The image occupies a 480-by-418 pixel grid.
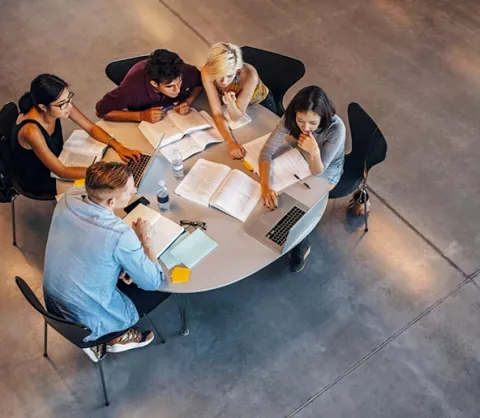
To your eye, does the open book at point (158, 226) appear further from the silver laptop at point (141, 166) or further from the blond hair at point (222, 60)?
the blond hair at point (222, 60)

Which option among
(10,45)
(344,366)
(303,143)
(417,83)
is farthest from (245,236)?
(10,45)

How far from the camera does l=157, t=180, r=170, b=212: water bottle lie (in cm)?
295

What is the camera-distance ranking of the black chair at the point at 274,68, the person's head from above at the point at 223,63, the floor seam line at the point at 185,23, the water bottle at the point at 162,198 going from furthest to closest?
the floor seam line at the point at 185,23 < the black chair at the point at 274,68 < the person's head from above at the point at 223,63 < the water bottle at the point at 162,198

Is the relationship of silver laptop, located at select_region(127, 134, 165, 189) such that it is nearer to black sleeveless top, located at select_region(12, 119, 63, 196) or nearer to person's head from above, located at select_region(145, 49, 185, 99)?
person's head from above, located at select_region(145, 49, 185, 99)

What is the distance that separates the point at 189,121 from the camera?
342 centimetres

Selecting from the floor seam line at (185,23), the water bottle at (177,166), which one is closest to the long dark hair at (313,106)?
the water bottle at (177,166)

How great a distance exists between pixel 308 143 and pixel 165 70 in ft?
3.23

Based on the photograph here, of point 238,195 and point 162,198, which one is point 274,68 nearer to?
point 238,195

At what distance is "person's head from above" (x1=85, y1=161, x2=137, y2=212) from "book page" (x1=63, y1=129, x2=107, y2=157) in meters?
0.76

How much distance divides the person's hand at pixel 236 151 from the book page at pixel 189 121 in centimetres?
25

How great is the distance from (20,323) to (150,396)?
3.30 feet

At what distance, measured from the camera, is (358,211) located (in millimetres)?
3988

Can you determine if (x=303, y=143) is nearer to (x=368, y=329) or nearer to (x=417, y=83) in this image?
(x=368, y=329)

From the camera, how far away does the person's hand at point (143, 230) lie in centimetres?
276
